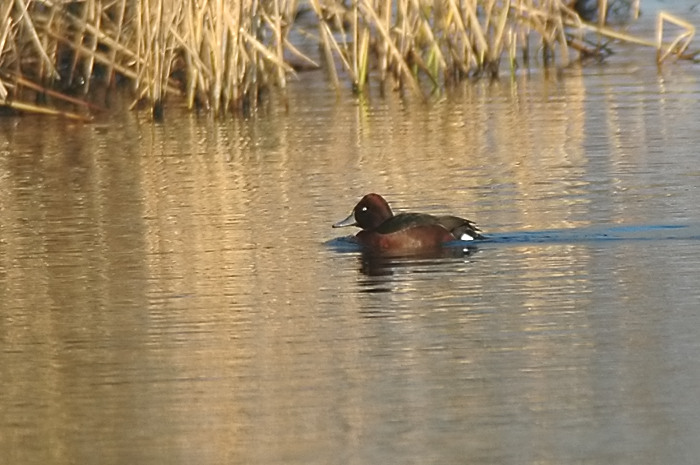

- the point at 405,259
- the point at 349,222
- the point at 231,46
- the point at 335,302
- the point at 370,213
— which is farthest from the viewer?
the point at 231,46

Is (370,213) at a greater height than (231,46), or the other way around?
(231,46)

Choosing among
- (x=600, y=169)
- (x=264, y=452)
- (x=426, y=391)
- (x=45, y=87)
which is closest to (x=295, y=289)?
(x=426, y=391)

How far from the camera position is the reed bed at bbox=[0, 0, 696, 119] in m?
17.0

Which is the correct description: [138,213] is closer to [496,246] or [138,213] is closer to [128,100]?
[496,246]

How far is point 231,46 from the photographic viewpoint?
16984mm

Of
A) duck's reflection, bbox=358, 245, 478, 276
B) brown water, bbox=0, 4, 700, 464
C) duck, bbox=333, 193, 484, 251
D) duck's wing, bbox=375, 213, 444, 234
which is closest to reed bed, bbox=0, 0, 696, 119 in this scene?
brown water, bbox=0, 4, 700, 464

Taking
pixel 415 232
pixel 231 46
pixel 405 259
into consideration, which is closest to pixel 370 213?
pixel 415 232

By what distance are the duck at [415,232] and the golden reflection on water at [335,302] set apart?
196mm

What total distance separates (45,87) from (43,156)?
3.03m

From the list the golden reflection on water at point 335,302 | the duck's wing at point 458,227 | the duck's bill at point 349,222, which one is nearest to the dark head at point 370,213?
the duck's bill at point 349,222

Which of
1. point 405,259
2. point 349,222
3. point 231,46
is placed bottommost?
point 405,259

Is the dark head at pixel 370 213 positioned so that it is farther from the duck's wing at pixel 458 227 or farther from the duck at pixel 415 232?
the duck's wing at pixel 458 227

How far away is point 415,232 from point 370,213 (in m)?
0.45

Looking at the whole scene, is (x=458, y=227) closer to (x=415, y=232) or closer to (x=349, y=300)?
(x=415, y=232)
